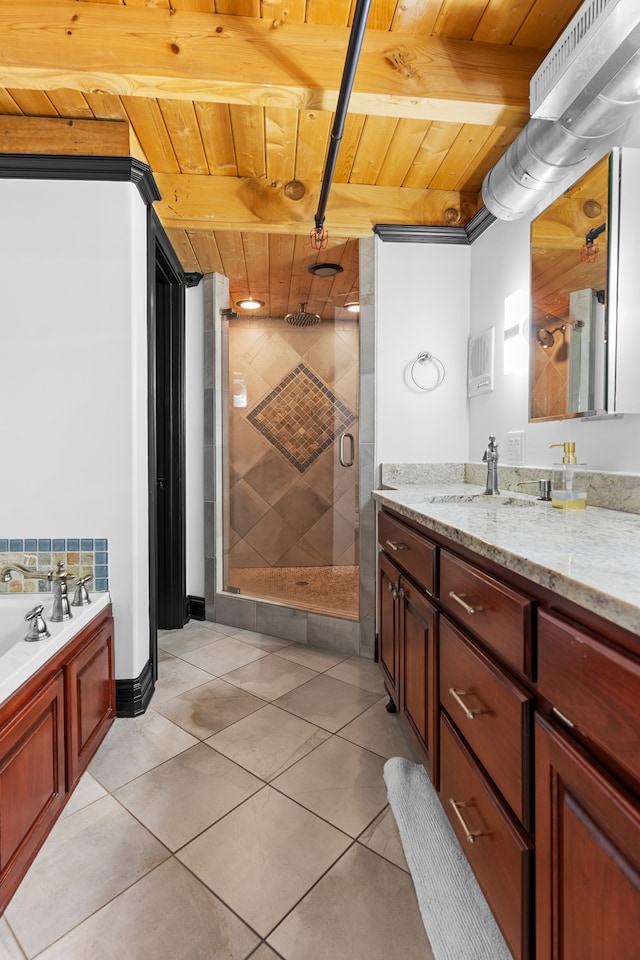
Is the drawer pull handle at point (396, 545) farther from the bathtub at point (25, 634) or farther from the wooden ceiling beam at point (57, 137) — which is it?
the wooden ceiling beam at point (57, 137)

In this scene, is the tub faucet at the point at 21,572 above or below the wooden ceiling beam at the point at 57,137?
below

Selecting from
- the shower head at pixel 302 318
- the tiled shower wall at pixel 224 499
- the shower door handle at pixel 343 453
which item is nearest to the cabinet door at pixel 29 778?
the tiled shower wall at pixel 224 499

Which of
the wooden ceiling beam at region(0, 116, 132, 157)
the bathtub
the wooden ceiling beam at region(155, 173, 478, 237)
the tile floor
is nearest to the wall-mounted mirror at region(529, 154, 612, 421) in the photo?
the wooden ceiling beam at region(155, 173, 478, 237)

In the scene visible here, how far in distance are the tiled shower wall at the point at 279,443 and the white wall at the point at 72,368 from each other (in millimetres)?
1230

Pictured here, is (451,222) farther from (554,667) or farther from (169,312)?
(554,667)

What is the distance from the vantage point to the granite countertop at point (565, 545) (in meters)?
0.61

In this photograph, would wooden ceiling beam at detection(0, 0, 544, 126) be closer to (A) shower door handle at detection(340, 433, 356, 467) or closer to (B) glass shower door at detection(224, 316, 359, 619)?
(B) glass shower door at detection(224, 316, 359, 619)

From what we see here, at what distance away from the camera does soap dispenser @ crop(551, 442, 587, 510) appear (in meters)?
1.48

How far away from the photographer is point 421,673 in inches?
A: 55.2

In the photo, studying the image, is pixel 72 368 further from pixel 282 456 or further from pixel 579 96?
pixel 579 96

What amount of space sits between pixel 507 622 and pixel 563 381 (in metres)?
1.16

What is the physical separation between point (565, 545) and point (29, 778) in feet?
4.60

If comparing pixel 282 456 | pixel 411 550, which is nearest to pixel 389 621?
pixel 411 550

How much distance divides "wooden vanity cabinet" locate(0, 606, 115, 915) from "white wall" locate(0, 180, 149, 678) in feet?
0.99
